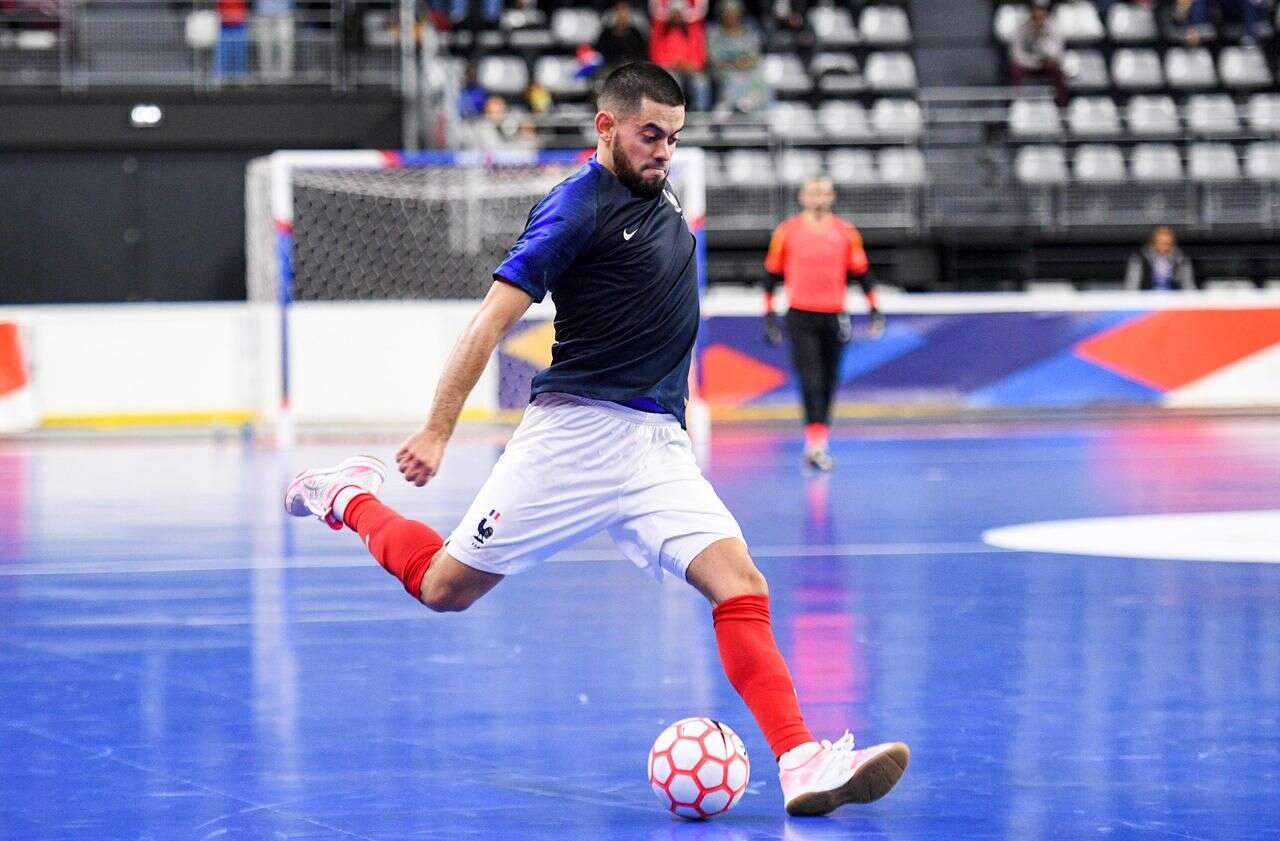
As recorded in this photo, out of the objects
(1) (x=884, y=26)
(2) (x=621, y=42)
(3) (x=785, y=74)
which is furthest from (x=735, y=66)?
(1) (x=884, y=26)

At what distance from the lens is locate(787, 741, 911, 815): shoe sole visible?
4.64 m

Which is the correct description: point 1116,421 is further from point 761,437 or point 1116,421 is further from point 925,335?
point 761,437

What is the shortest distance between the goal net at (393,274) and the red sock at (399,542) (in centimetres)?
1327

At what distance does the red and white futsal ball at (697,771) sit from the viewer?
184 inches

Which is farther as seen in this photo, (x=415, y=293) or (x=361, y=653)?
(x=415, y=293)

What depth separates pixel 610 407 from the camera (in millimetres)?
5121

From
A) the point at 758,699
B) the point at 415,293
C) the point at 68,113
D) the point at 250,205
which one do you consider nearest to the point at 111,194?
the point at 68,113

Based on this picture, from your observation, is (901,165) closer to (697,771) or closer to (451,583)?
(451,583)

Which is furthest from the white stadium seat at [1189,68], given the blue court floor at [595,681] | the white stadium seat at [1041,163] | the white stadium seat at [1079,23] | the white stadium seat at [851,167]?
the blue court floor at [595,681]

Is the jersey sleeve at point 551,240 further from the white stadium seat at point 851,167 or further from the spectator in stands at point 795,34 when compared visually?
the spectator in stands at point 795,34

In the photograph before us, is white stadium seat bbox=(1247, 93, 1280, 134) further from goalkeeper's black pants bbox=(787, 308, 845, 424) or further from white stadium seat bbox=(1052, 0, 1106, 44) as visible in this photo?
goalkeeper's black pants bbox=(787, 308, 845, 424)

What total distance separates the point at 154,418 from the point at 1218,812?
1717cm

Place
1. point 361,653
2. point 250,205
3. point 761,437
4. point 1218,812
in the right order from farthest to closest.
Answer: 1. point 250,205
2. point 761,437
3. point 361,653
4. point 1218,812

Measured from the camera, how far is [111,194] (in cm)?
2398
